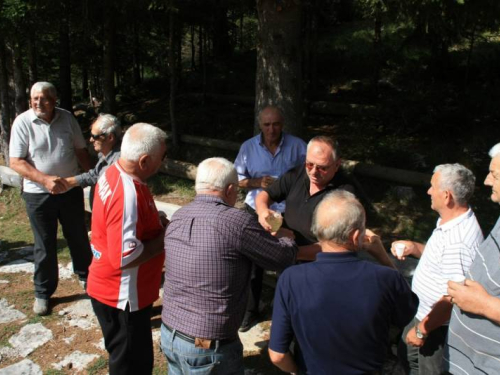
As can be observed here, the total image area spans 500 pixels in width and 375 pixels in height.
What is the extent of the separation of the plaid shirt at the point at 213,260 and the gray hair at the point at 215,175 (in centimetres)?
6

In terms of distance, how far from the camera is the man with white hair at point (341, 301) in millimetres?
1883

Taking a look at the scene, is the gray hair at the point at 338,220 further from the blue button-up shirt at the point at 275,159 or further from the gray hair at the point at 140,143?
the blue button-up shirt at the point at 275,159

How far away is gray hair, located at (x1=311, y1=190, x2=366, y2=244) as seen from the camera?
6.31 feet

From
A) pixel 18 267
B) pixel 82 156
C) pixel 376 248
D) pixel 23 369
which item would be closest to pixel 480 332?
pixel 376 248

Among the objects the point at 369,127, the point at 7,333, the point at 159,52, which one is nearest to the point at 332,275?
the point at 7,333

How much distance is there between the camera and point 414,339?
2561 millimetres

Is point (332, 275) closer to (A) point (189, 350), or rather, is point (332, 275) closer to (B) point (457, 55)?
(A) point (189, 350)

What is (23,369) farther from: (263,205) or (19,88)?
(19,88)

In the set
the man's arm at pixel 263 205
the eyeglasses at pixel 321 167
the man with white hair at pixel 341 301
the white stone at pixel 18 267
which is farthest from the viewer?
the white stone at pixel 18 267

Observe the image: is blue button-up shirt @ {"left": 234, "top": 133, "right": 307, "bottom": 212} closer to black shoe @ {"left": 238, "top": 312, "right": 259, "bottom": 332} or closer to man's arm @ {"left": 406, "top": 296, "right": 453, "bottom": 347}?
black shoe @ {"left": 238, "top": 312, "right": 259, "bottom": 332}

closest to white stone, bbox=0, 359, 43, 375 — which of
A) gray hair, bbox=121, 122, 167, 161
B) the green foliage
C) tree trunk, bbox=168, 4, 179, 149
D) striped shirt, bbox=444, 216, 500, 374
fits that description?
the green foliage

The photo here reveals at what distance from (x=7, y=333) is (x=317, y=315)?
3.27 meters

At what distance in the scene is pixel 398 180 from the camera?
606 cm

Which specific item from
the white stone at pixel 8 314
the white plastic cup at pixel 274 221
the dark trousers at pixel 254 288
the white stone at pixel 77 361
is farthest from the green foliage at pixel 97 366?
the white plastic cup at pixel 274 221
